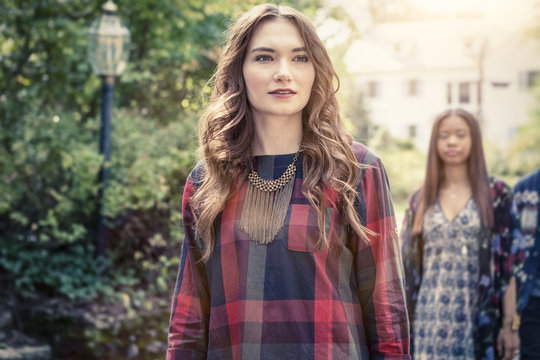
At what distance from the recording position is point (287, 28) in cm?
227

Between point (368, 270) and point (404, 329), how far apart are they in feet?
0.73

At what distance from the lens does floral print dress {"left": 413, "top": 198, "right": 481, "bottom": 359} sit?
439 centimetres

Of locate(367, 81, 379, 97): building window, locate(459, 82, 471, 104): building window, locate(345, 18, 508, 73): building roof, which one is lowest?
locate(459, 82, 471, 104): building window

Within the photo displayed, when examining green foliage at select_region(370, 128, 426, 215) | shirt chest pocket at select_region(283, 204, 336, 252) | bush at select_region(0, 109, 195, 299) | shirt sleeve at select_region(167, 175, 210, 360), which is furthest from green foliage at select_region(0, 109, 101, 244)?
green foliage at select_region(370, 128, 426, 215)

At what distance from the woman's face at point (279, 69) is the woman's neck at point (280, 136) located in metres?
0.03

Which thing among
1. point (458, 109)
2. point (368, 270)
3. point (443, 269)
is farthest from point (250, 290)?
point (458, 109)

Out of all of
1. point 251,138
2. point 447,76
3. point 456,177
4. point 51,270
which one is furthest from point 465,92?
point 251,138

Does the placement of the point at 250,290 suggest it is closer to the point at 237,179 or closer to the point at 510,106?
the point at 237,179

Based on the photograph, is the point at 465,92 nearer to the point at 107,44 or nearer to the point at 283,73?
the point at 107,44

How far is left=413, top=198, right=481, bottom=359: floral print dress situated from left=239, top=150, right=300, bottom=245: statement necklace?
2.58 metres

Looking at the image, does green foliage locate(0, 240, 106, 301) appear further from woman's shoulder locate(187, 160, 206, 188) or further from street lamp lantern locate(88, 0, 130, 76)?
woman's shoulder locate(187, 160, 206, 188)

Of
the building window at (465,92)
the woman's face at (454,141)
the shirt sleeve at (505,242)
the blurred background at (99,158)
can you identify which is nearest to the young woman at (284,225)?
the shirt sleeve at (505,242)

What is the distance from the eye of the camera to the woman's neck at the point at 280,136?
7.55 ft

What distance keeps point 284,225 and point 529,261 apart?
2.51m
